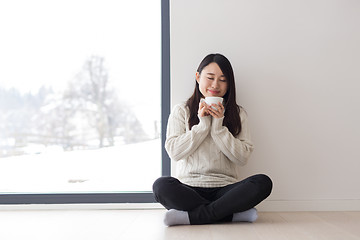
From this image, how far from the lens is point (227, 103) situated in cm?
223

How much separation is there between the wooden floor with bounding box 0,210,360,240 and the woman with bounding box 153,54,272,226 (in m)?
0.08

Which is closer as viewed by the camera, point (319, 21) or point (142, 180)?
point (319, 21)

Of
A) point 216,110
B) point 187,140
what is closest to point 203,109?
point 216,110

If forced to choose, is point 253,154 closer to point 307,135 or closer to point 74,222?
point 307,135

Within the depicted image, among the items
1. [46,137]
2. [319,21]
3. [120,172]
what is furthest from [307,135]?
[46,137]

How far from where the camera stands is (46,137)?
9.20ft

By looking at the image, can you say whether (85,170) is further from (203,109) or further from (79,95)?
(203,109)

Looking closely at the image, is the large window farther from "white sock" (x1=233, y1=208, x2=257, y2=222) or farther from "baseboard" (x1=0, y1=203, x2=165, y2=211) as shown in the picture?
"white sock" (x1=233, y1=208, x2=257, y2=222)

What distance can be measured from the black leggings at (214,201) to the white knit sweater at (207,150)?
18 cm

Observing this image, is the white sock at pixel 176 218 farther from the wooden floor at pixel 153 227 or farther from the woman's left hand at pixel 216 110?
the woman's left hand at pixel 216 110

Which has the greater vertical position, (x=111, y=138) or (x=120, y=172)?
(x=111, y=138)

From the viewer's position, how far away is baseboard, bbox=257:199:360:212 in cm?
231

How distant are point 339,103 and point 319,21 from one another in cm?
49

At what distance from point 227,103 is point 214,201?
57cm
